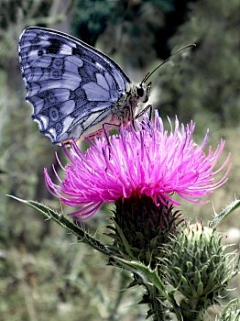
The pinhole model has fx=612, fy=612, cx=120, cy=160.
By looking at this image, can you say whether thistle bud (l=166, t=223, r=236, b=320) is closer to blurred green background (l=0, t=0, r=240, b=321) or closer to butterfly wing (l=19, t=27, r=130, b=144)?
blurred green background (l=0, t=0, r=240, b=321)

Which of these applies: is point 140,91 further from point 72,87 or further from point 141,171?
point 141,171

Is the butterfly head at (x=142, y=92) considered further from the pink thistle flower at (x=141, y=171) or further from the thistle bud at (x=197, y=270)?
the thistle bud at (x=197, y=270)

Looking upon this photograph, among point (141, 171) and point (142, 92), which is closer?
point (141, 171)

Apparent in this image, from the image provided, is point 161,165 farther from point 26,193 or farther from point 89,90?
point 26,193

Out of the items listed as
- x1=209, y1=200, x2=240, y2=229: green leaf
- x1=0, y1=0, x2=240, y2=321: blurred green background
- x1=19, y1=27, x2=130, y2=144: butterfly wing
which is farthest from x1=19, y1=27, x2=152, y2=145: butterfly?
x1=209, y1=200, x2=240, y2=229: green leaf

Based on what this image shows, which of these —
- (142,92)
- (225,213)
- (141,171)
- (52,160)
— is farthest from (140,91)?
(52,160)

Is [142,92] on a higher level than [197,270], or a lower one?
higher
